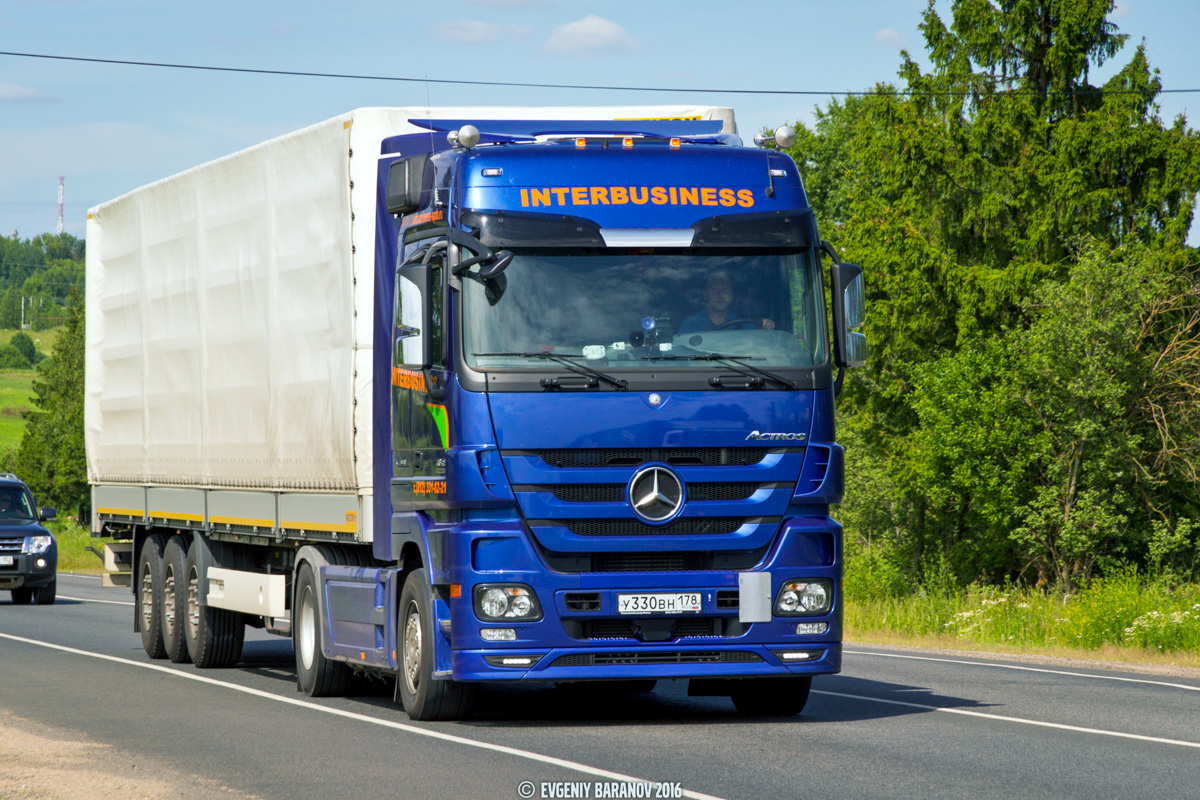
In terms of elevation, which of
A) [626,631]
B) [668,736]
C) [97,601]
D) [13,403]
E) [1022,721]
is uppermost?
[13,403]

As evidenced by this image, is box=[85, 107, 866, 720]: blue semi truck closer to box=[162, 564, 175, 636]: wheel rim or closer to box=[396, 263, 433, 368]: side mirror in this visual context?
box=[396, 263, 433, 368]: side mirror

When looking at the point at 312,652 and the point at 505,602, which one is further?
the point at 312,652

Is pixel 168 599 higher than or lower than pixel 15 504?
lower

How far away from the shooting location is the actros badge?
10.3 metres

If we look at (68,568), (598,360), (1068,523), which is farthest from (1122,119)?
(68,568)

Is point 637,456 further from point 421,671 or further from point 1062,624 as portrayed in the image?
point 1062,624

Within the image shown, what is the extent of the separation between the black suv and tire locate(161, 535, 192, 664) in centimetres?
1147

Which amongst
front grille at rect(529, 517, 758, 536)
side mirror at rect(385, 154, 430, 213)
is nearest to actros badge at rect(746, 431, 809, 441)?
front grille at rect(529, 517, 758, 536)

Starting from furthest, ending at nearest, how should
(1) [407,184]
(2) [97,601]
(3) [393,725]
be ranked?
1. (2) [97,601]
2. (1) [407,184]
3. (3) [393,725]

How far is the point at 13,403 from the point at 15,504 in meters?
126

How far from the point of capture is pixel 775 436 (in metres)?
10.3

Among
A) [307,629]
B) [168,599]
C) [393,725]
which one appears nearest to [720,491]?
[393,725]

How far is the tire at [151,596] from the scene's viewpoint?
56.1 feet

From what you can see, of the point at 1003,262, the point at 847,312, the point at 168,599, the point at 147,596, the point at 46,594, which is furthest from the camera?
the point at 1003,262
